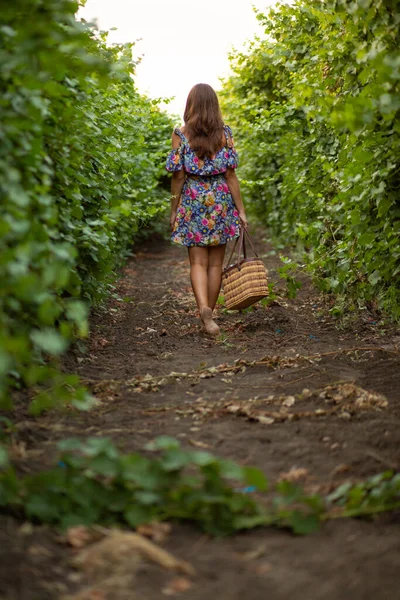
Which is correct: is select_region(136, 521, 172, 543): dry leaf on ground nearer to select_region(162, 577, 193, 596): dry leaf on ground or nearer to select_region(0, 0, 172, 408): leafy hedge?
select_region(162, 577, 193, 596): dry leaf on ground

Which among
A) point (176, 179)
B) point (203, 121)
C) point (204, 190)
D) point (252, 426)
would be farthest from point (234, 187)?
point (252, 426)

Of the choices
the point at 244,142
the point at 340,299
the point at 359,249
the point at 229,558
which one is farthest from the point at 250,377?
the point at 244,142

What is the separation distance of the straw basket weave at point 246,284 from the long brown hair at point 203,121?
82cm

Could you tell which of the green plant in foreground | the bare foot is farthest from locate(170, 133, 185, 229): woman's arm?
the green plant in foreground

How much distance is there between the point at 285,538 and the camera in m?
2.03

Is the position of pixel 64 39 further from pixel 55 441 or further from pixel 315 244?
pixel 315 244

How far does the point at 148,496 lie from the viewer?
198 cm

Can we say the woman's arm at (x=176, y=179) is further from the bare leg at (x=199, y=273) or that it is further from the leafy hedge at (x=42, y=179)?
the leafy hedge at (x=42, y=179)

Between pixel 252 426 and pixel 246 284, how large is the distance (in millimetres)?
2233

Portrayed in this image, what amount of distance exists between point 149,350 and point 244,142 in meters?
5.59

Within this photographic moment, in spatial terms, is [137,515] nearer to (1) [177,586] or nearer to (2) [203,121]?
(1) [177,586]

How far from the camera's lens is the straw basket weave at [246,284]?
16.9ft

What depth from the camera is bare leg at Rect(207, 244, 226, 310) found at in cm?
557

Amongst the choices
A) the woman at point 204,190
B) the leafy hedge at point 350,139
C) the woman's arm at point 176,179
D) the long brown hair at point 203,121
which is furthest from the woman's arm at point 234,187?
the leafy hedge at point 350,139
